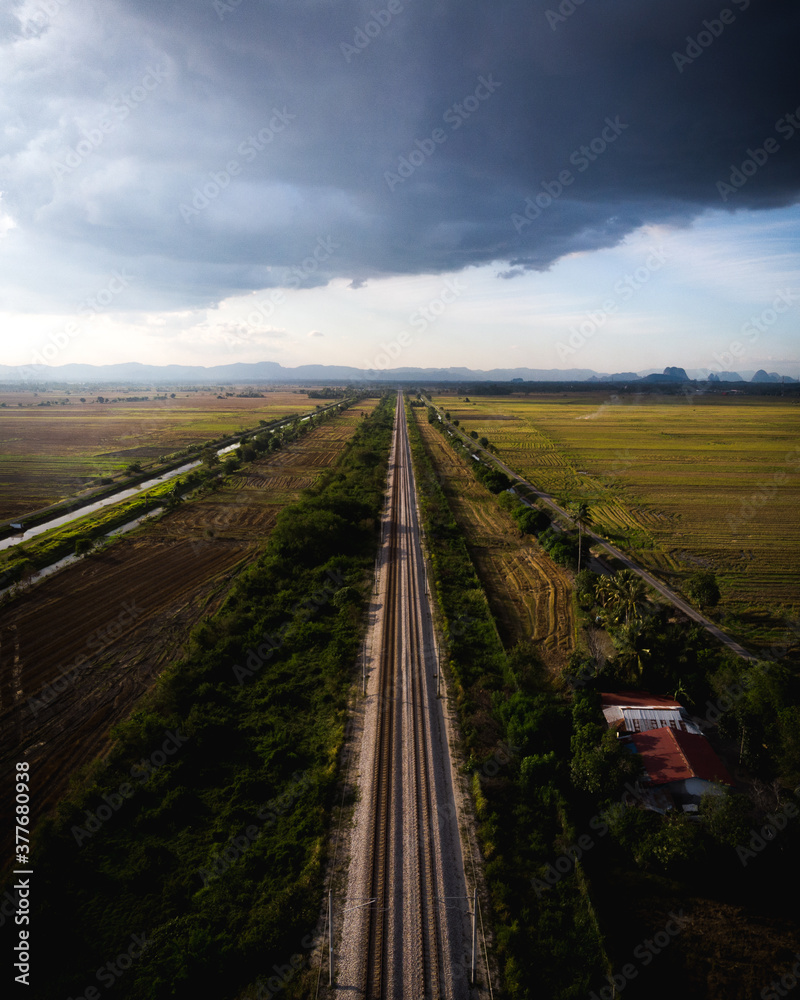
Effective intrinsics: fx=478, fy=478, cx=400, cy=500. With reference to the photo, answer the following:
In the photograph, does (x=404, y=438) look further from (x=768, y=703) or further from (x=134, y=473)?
(x=768, y=703)

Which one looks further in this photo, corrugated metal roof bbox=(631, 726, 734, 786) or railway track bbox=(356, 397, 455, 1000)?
corrugated metal roof bbox=(631, 726, 734, 786)

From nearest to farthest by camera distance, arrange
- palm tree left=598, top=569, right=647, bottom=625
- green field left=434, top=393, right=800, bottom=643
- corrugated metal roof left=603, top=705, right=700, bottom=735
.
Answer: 1. corrugated metal roof left=603, top=705, right=700, bottom=735
2. palm tree left=598, top=569, right=647, bottom=625
3. green field left=434, top=393, right=800, bottom=643

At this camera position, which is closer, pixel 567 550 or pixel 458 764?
pixel 458 764

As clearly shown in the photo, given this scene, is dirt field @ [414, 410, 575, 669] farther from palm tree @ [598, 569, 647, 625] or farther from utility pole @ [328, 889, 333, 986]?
utility pole @ [328, 889, 333, 986]

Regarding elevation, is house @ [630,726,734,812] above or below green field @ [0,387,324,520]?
below

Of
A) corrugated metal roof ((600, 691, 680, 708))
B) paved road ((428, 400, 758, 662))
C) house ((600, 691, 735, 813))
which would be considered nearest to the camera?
house ((600, 691, 735, 813))

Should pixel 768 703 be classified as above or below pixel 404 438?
below

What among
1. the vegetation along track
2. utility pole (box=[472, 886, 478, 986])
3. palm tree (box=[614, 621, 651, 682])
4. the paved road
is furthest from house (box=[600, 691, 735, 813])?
the paved road

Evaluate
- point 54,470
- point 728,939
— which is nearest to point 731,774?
point 728,939
